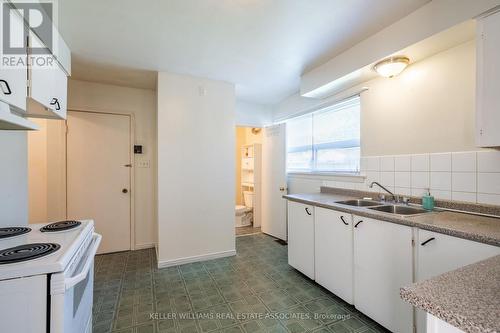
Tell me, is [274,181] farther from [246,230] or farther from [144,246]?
[144,246]

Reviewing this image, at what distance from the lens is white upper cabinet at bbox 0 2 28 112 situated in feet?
3.26

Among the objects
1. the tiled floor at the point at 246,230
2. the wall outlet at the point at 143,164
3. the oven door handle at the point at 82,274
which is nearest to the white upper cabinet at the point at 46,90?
the oven door handle at the point at 82,274

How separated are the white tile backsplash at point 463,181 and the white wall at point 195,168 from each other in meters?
2.38

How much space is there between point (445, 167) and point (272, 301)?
6.18ft

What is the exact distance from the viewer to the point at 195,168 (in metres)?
3.02

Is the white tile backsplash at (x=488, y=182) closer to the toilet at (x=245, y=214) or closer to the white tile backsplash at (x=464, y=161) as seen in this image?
the white tile backsplash at (x=464, y=161)

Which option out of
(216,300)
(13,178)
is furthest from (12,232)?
(216,300)

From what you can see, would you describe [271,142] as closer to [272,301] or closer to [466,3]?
[272,301]

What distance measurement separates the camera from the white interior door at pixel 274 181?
3812 millimetres

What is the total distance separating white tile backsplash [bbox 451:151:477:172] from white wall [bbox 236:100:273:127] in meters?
2.96

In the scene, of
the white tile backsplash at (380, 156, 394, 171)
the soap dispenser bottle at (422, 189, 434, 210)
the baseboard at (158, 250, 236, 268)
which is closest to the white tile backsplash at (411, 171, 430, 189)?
the soap dispenser bottle at (422, 189, 434, 210)

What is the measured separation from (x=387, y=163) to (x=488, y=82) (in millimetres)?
1064

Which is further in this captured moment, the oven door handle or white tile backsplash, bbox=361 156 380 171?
white tile backsplash, bbox=361 156 380 171

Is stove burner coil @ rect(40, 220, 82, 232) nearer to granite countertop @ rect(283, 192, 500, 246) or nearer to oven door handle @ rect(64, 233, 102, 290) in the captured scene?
oven door handle @ rect(64, 233, 102, 290)
